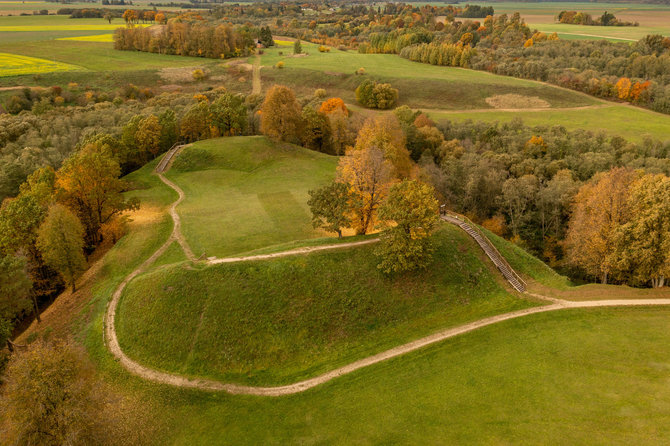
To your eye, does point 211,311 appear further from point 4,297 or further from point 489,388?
point 489,388

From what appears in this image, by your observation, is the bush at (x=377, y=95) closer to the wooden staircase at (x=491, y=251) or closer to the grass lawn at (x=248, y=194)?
the grass lawn at (x=248, y=194)

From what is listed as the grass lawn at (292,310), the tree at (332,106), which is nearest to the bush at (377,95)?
the tree at (332,106)

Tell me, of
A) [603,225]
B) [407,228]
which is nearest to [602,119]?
[603,225]

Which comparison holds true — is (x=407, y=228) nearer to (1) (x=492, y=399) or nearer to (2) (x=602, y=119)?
(1) (x=492, y=399)

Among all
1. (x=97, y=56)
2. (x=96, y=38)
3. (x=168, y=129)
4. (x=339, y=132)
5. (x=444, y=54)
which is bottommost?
(x=339, y=132)

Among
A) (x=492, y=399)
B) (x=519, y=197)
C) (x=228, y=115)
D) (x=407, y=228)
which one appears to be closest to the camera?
(x=492, y=399)

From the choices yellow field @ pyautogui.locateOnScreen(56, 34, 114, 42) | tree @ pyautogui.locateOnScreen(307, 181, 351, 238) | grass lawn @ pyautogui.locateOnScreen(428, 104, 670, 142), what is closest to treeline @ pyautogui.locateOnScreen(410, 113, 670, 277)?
grass lawn @ pyautogui.locateOnScreen(428, 104, 670, 142)

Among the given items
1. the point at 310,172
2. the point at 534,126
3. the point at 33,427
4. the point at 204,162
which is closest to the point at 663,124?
the point at 534,126

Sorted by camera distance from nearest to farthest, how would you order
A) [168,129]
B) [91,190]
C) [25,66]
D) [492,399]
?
1. [492,399]
2. [91,190]
3. [168,129]
4. [25,66]
